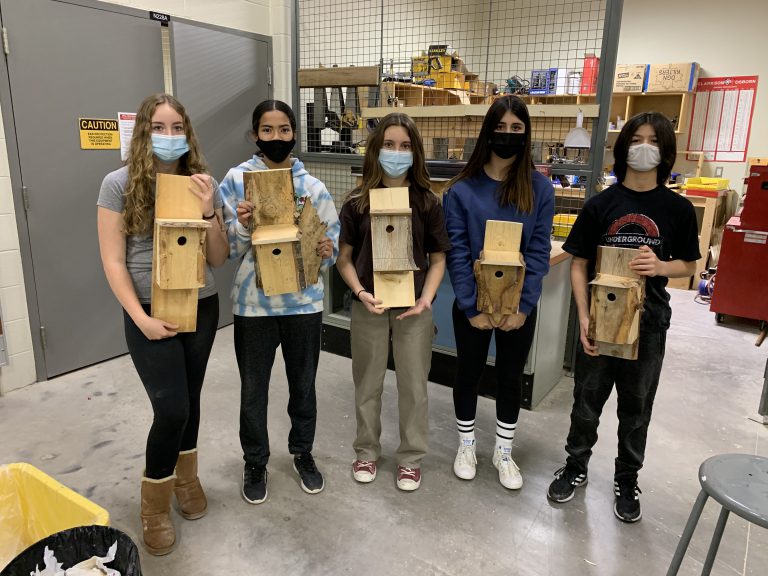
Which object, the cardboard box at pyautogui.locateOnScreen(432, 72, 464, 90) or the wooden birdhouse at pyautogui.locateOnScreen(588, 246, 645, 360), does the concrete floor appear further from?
the cardboard box at pyautogui.locateOnScreen(432, 72, 464, 90)

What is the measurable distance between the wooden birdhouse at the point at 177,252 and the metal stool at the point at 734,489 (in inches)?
54.9

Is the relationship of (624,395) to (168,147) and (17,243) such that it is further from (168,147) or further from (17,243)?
(17,243)

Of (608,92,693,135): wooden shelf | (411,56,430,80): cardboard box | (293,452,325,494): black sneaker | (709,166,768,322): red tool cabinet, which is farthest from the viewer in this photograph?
(608,92,693,135): wooden shelf

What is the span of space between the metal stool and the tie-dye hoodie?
1228mm

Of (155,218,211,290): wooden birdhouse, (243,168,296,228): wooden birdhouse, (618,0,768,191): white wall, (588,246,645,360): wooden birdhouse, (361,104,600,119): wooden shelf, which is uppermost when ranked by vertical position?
(618,0,768,191): white wall

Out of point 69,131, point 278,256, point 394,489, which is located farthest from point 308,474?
point 69,131

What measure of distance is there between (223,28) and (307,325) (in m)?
2.62

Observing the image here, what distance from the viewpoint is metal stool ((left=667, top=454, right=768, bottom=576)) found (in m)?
1.15

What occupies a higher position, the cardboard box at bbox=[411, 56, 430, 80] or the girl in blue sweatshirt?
the cardboard box at bbox=[411, 56, 430, 80]

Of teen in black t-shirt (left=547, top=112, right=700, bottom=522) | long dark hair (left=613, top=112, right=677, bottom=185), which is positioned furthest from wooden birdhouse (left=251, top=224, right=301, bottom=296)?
long dark hair (left=613, top=112, right=677, bottom=185)

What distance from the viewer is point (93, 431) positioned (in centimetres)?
253

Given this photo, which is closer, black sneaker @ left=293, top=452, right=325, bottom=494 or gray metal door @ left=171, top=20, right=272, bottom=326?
black sneaker @ left=293, top=452, right=325, bottom=494

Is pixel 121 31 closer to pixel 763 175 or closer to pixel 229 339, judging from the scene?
pixel 229 339

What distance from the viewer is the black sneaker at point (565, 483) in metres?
2.07
